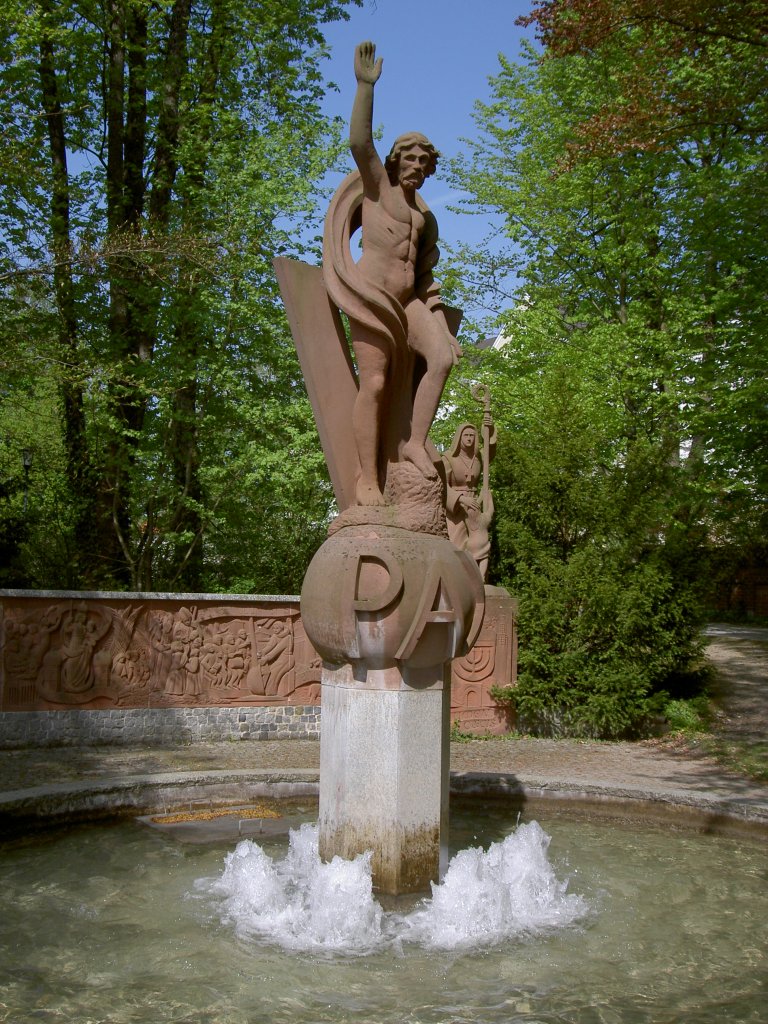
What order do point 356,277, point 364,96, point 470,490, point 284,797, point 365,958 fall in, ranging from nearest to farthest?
point 365,958, point 364,96, point 356,277, point 284,797, point 470,490

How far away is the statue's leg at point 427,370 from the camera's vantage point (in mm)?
5707

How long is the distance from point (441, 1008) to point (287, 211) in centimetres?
1280

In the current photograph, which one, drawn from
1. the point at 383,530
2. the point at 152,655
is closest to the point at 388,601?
the point at 383,530

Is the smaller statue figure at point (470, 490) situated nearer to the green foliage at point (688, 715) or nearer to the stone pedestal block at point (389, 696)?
the green foliage at point (688, 715)

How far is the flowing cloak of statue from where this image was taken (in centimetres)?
555

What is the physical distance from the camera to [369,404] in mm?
5613

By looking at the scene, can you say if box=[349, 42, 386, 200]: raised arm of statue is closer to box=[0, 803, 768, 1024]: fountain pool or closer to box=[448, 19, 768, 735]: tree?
box=[0, 803, 768, 1024]: fountain pool

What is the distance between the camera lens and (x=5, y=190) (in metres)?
14.2

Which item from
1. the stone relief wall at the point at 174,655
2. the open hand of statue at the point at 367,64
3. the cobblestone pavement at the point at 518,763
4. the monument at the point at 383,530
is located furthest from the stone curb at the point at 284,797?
the open hand of statue at the point at 367,64

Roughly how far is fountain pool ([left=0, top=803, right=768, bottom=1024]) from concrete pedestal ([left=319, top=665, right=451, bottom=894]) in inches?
10.3

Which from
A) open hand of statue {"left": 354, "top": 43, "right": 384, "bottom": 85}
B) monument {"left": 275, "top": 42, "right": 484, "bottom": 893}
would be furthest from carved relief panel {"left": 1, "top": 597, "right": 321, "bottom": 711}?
open hand of statue {"left": 354, "top": 43, "right": 384, "bottom": 85}

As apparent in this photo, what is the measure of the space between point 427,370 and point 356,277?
0.67 meters

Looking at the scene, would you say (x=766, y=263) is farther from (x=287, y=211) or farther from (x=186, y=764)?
(x=186, y=764)

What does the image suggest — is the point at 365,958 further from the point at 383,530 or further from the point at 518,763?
the point at 518,763
